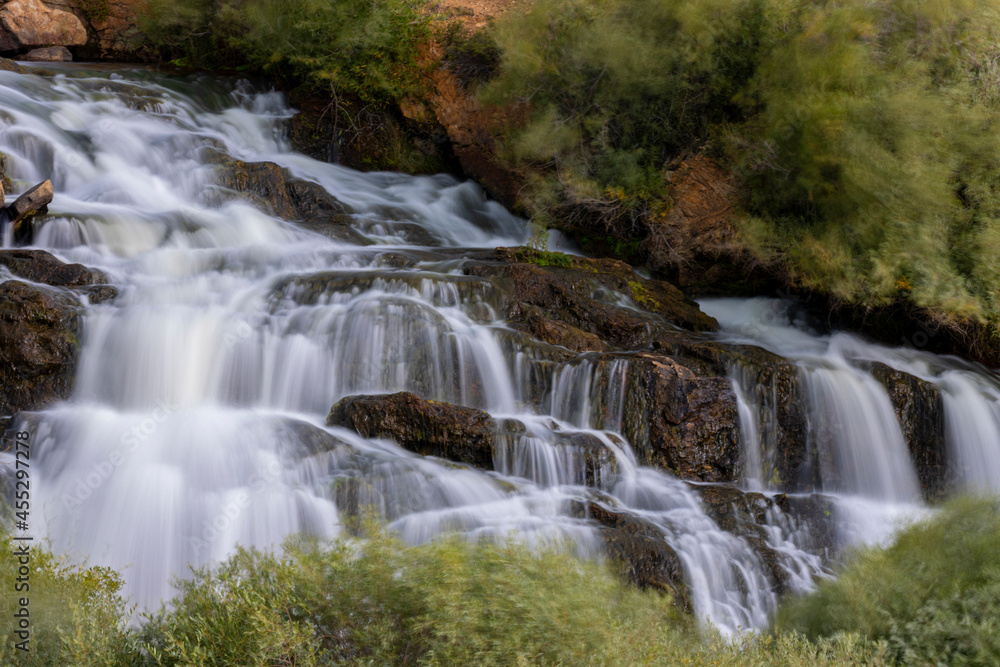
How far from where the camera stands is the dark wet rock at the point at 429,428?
6664 millimetres

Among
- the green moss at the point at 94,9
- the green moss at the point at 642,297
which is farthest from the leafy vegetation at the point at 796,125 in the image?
the green moss at the point at 94,9

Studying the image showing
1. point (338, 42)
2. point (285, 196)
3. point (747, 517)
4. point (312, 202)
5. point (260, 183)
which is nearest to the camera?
point (747, 517)

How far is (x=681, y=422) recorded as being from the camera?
739cm

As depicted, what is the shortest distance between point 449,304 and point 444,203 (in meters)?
4.74

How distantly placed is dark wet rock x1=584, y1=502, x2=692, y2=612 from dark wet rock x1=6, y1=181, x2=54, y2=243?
6.90 m

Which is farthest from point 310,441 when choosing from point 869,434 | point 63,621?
point 869,434

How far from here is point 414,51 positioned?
13547 mm

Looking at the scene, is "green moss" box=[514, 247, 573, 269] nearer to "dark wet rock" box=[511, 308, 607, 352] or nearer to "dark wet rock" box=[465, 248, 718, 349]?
"dark wet rock" box=[465, 248, 718, 349]

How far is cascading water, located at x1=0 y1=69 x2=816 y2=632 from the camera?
223 inches

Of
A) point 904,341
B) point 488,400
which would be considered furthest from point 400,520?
point 904,341

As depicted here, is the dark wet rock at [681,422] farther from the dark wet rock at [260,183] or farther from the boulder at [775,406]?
the dark wet rock at [260,183]

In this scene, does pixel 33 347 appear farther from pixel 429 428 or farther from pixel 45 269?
pixel 429 428

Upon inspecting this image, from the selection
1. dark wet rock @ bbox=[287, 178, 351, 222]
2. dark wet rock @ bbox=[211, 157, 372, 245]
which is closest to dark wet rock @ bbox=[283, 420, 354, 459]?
dark wet rock @ bbox=[211, 157, 372, 245]

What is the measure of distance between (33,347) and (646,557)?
17.7 feet
